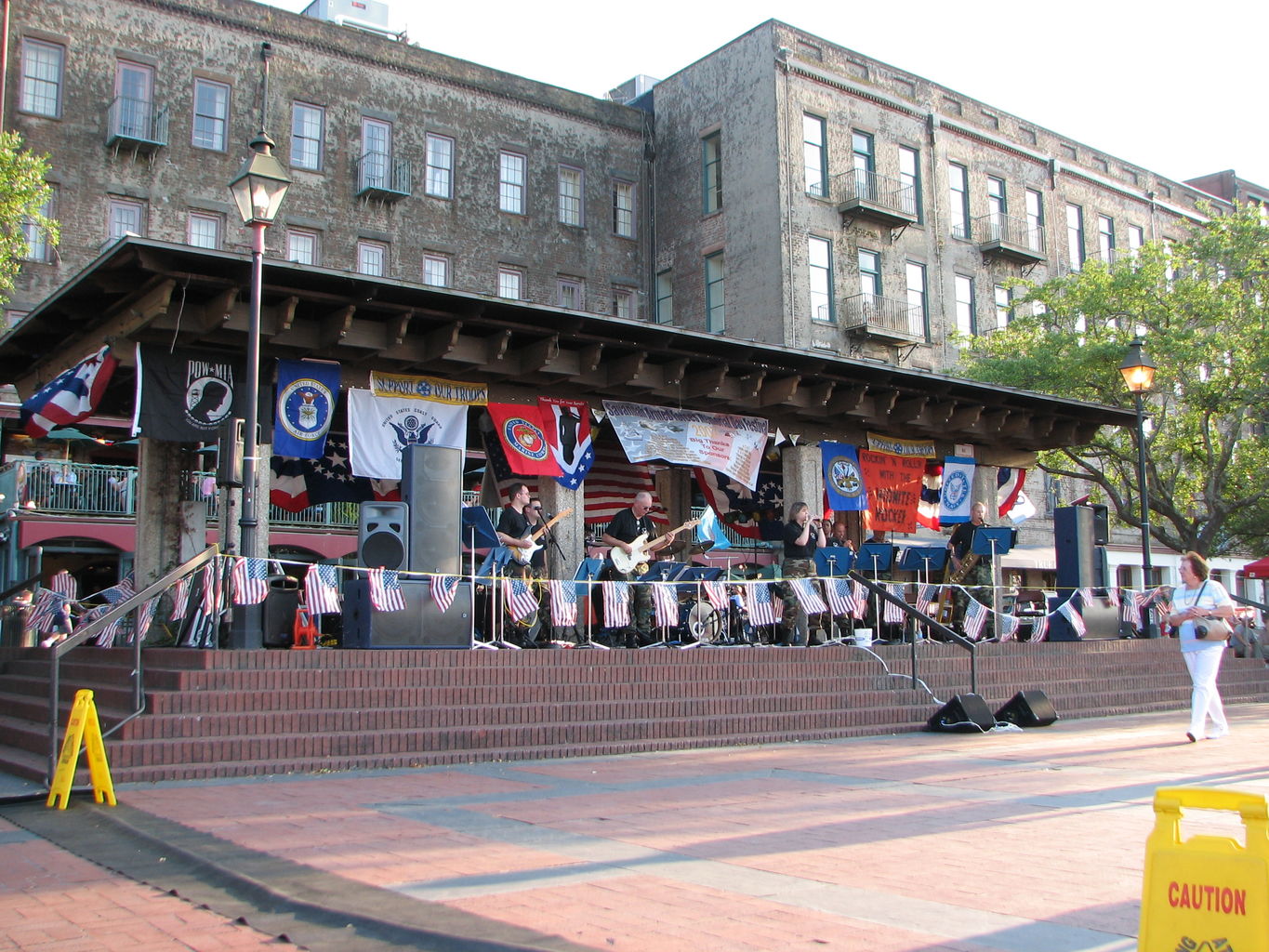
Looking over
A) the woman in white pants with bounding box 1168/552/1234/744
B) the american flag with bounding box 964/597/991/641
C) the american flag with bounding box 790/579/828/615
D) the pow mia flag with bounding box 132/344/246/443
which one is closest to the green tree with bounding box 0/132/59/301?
the pow mia flag with bounding box 132/344/246/443

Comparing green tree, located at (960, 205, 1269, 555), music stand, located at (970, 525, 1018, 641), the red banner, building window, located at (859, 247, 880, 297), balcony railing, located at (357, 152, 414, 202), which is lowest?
music stand, located at (970, 525, 1018, 641)

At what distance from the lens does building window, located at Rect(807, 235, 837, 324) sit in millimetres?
35031

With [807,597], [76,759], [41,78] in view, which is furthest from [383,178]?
[76,759]

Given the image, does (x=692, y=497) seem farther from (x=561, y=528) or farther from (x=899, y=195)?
(x=899, y=195)

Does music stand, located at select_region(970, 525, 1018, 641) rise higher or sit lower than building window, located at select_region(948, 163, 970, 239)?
lower

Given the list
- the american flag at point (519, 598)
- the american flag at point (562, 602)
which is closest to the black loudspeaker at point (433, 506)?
the american flag at point (519, 598)

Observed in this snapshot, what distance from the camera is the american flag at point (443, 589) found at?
12164 mm

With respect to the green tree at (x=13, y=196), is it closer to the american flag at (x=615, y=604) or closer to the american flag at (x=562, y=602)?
the american flag at (x=562, y=602)

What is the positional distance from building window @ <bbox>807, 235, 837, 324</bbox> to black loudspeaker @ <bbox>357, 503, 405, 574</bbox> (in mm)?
24195

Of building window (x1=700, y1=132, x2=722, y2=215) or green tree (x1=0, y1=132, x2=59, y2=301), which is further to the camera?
building window (x1=700, y1=132, x2=722, y2=215)

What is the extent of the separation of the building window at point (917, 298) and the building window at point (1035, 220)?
5378mm

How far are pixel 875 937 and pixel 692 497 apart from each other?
19501 mm

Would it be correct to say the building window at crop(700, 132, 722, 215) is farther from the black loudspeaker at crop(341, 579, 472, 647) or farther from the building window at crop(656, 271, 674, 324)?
the black loudspeaker at crop(341, 579, 472, 647)

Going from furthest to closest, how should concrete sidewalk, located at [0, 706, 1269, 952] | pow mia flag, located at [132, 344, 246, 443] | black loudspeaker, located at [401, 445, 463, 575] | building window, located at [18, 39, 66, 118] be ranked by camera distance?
1. building window, located at [18, 39, 66, 118]
2. pow mia flag, located at [132, 344, 246, 443]
3. black loudspeaker, located at [401, 445, 463, 575]
4. concrete sidewalk, located at [0, 706, 1269, 952]
